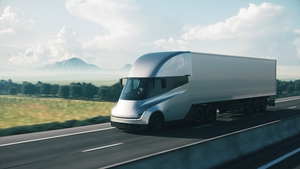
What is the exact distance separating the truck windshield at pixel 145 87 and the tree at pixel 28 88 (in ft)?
138

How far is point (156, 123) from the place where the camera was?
1416 cm

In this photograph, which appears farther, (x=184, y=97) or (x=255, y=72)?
(x=255, y=72)

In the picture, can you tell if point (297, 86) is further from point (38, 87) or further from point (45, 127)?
point (45, 127)

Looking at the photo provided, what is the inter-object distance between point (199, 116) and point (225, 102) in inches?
111

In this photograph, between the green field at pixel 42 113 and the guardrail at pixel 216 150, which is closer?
the guardrail at pixel 216 150

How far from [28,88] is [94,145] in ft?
153

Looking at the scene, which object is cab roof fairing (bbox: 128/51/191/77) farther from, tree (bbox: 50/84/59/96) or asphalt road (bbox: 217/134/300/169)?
tree (bbox: 50/84/59/96)

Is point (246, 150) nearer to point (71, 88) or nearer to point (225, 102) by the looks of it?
point (225, 102)

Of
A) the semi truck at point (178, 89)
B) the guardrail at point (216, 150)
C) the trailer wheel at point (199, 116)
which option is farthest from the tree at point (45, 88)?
the guardrail at point (216, 150)

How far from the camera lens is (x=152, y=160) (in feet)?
19.2

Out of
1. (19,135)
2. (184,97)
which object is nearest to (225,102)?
(184,97)

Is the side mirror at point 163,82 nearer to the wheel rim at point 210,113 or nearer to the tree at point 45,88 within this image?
the wheel rim at point 210,113

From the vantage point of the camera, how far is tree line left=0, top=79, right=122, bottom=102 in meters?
48.4

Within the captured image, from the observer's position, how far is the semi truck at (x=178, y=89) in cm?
1395
